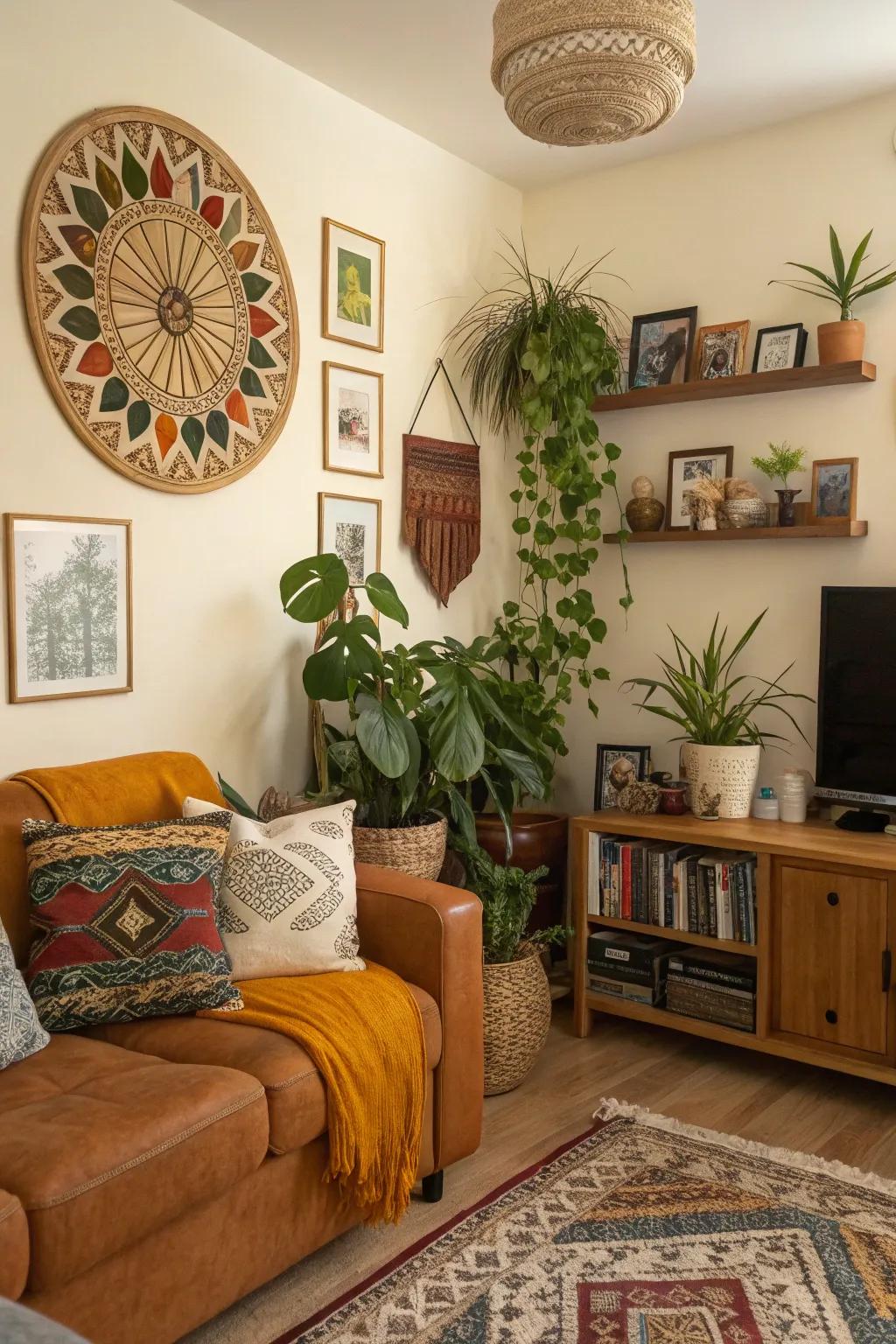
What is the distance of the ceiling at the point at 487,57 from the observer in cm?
293

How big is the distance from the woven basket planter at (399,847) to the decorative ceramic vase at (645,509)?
1368 mm

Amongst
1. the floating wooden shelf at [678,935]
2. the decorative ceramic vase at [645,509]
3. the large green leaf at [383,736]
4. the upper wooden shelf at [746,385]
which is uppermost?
the upper wooden shelf at [746,385]

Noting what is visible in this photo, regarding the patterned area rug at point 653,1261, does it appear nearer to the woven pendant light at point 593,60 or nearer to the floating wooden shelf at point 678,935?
the floating wooden shelf at point 678,935

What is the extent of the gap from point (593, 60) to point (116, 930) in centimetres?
187

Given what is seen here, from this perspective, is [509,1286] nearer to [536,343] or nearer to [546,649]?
[546,649]

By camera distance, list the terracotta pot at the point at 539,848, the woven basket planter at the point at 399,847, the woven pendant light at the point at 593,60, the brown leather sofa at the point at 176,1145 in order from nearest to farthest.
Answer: the brown leather sofa at the point at 176,1145
the woven pendant light at the point at 593,60
the woven basket planter at the point at 399,847
the terracotta pot at the point at 539,848

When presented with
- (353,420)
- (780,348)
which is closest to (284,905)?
(353,420)

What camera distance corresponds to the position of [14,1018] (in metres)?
2.08

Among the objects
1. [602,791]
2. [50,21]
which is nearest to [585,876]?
[602,791]

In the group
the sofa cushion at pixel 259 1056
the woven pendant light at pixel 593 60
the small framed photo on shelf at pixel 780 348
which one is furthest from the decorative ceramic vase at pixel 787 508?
the sofa cushion at pixel 259 1056

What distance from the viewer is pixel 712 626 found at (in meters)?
3.84

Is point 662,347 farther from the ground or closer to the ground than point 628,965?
farther from the ground

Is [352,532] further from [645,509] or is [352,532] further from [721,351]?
[721,351]

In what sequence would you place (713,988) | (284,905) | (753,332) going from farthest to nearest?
(753,332) → (713,988) → (284,905)
